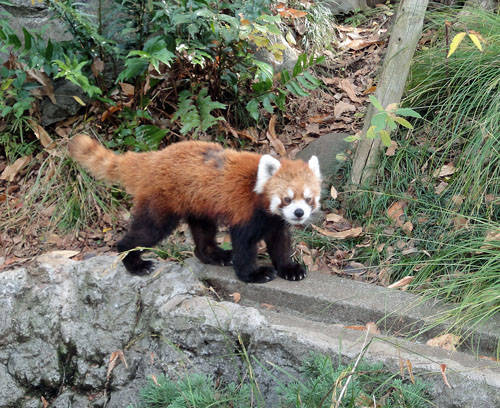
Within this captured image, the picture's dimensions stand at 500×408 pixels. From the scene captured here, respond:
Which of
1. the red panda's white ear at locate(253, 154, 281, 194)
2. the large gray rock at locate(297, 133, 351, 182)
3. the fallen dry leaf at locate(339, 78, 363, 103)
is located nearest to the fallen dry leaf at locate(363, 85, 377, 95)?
the fallen dry leaf at locate(339, 78, 363, 103)

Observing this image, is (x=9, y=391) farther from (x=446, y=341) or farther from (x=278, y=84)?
(x=278, y=84)

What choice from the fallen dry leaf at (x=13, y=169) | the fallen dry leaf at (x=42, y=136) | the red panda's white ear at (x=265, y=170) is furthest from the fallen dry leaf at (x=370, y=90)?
the fallen dry leaf at (x=13, y=169)

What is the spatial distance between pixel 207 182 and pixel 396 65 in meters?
1.99

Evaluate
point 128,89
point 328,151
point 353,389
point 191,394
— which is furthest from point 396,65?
point 191,394

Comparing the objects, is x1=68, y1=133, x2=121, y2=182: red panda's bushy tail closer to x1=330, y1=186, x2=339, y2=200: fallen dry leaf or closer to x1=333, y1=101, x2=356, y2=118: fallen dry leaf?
x1=330, y1=186, x2=339, y2=200: fallen dry leaf

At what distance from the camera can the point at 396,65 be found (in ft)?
15.5

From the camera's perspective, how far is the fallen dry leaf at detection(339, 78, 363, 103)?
6539 millimetres

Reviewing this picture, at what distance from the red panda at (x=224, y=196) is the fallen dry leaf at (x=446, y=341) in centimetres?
108

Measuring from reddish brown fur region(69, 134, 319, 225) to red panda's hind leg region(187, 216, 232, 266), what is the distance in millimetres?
286

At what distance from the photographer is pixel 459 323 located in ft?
11.8

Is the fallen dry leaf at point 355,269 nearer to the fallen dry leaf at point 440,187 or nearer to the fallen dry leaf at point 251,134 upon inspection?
the fallen dry leaf at point 440,187

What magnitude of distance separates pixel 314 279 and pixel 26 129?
3.51m

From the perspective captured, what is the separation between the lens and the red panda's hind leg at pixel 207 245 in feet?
14.6

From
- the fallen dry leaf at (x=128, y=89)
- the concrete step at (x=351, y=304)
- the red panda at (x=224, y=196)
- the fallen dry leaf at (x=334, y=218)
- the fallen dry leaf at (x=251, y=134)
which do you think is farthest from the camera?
the fallen dry leaf at (x=251, y=134)
